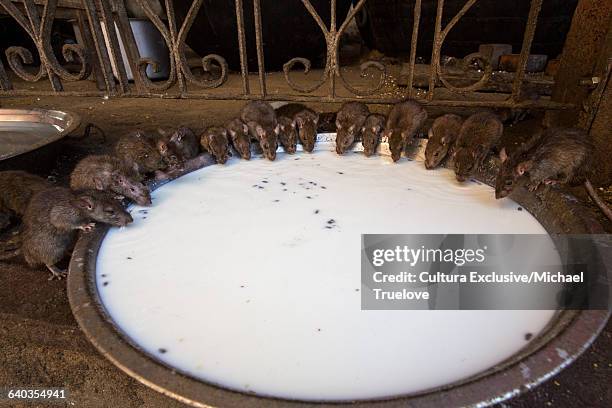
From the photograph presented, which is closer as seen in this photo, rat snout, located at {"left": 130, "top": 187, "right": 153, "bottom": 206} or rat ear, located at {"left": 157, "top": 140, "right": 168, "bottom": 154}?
rat snout, located at {"left": 130, "top": 187, "right": 153, "bottom": 206}

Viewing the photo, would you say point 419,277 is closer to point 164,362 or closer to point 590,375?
point 590,375

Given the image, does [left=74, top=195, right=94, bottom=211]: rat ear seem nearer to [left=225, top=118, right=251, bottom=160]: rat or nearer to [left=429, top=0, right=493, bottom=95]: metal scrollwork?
[left=225, top=118, right=251, bottom=160]: rat

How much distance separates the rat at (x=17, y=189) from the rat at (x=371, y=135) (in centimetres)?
240

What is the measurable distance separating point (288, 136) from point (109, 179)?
4.58 feet

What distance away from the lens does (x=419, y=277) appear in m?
1.82

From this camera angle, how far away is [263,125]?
3277 millimetres

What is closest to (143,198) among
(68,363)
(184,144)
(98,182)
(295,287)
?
(98,182)

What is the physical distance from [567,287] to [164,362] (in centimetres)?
167

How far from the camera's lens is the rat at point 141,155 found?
3.03 metres

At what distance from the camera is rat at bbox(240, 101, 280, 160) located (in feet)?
10.2

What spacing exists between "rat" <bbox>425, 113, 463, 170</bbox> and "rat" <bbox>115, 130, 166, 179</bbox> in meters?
2.06

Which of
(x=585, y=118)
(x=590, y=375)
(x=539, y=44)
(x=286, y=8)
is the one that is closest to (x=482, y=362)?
(x=590, y=375)

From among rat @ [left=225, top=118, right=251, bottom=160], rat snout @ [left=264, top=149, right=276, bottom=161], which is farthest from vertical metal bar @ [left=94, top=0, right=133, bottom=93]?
rat snout @ [left=264, top=149, right=276, bottom=161]

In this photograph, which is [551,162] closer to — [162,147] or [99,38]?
[162,147]
